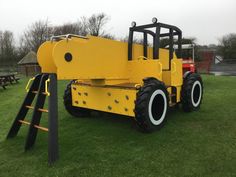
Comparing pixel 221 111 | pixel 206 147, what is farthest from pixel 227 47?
pixel 206 147

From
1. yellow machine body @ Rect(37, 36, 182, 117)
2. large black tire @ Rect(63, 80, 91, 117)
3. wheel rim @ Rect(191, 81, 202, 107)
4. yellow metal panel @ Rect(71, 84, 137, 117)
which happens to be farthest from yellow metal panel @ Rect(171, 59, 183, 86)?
large black tire @ Rect(63, 80, 91, 117)

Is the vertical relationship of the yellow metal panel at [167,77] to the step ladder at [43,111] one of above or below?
above

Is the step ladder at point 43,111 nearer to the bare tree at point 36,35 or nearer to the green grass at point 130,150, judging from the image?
the green grass at point 130,150

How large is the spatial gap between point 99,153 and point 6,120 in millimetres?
3691

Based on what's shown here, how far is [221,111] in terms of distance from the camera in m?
6.93

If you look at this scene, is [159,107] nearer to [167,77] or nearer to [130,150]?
[167,77]

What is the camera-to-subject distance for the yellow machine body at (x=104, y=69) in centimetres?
443

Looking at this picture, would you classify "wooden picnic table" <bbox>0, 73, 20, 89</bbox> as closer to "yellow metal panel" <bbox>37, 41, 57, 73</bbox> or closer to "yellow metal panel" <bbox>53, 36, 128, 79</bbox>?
"yellow metal panel" <bbox>37, 41, 57, 73</bbox>

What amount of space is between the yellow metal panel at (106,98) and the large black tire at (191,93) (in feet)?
6.65

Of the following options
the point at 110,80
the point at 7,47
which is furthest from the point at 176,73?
the point at 7,47

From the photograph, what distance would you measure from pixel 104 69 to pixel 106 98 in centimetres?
61

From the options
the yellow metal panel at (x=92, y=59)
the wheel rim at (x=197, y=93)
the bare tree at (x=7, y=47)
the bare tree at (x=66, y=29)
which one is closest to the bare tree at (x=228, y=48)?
the bare tree at (x=66, y=29)

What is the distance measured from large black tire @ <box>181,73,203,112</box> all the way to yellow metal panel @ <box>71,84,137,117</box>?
2.03m

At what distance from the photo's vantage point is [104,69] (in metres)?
5.16
